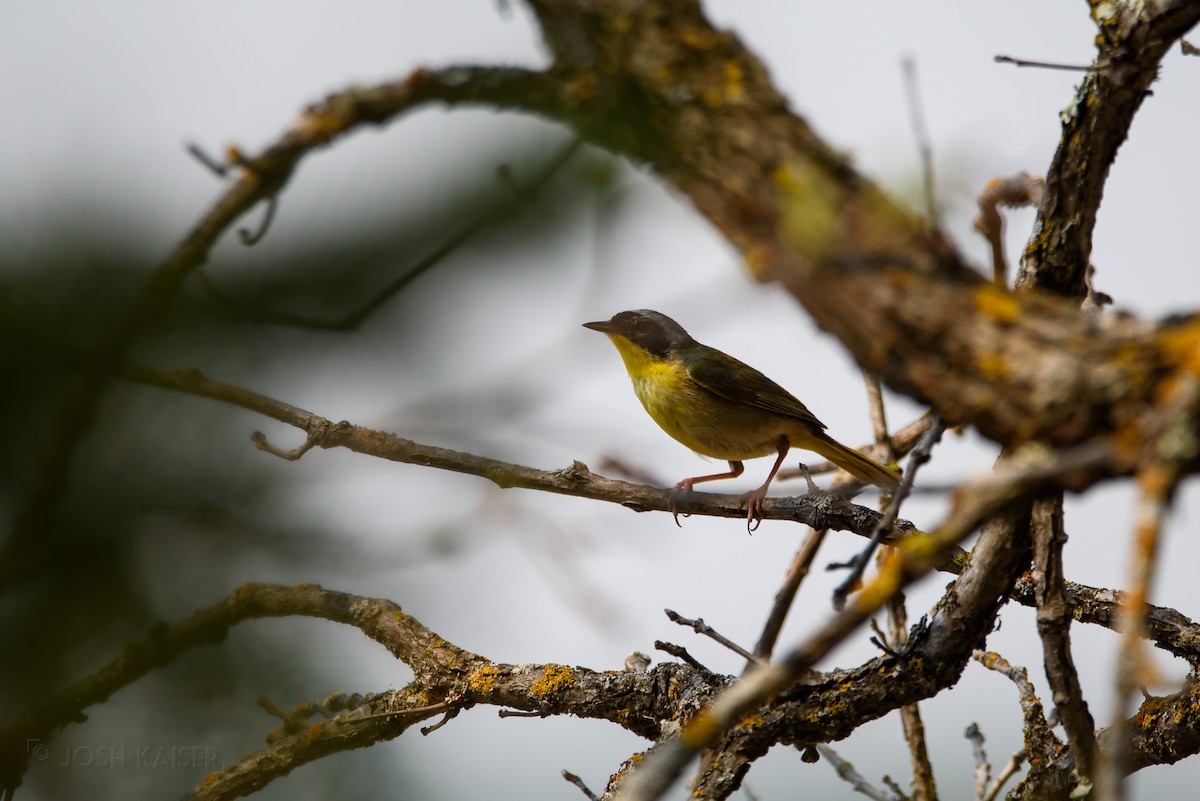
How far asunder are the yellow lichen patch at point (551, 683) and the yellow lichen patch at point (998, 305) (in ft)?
7.45

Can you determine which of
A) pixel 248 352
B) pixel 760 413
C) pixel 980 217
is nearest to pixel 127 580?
pixel 248 352

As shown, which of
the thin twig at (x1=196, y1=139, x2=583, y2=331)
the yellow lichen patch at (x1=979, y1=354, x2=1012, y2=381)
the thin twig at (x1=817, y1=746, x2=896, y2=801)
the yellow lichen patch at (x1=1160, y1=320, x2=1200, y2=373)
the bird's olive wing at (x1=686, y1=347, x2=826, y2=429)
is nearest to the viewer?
the thin twig at (x1=196, y1=139, x2=583, y2=331)

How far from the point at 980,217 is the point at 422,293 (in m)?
1.13

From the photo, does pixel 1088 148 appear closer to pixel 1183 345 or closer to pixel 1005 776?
pixel 1183 345

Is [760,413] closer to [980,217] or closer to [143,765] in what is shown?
[980,217]

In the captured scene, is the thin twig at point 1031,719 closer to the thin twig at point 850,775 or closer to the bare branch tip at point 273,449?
the thin twig at point 850,775

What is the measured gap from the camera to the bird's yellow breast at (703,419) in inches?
231

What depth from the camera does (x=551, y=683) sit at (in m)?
3.32

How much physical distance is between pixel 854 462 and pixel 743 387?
90cm

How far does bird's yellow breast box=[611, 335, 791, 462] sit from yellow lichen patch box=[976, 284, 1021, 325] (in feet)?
14.3

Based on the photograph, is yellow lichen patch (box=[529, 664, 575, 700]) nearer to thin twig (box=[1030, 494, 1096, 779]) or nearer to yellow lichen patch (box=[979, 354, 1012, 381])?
thin twig (box=[1030, 494, 1096, 779])

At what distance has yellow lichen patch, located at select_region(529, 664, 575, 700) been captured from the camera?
3.31m

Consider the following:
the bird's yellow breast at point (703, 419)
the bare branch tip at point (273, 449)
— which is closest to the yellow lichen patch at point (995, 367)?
the bare branch tip at point (273, 449)

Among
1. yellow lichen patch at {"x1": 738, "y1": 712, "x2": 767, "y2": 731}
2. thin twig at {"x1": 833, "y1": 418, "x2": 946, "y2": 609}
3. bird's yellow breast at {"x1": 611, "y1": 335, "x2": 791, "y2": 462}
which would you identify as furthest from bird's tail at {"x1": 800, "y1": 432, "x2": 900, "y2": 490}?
thin twig at {"x1": 833, "y1": 418, "x2": 946, "y2": 609}
